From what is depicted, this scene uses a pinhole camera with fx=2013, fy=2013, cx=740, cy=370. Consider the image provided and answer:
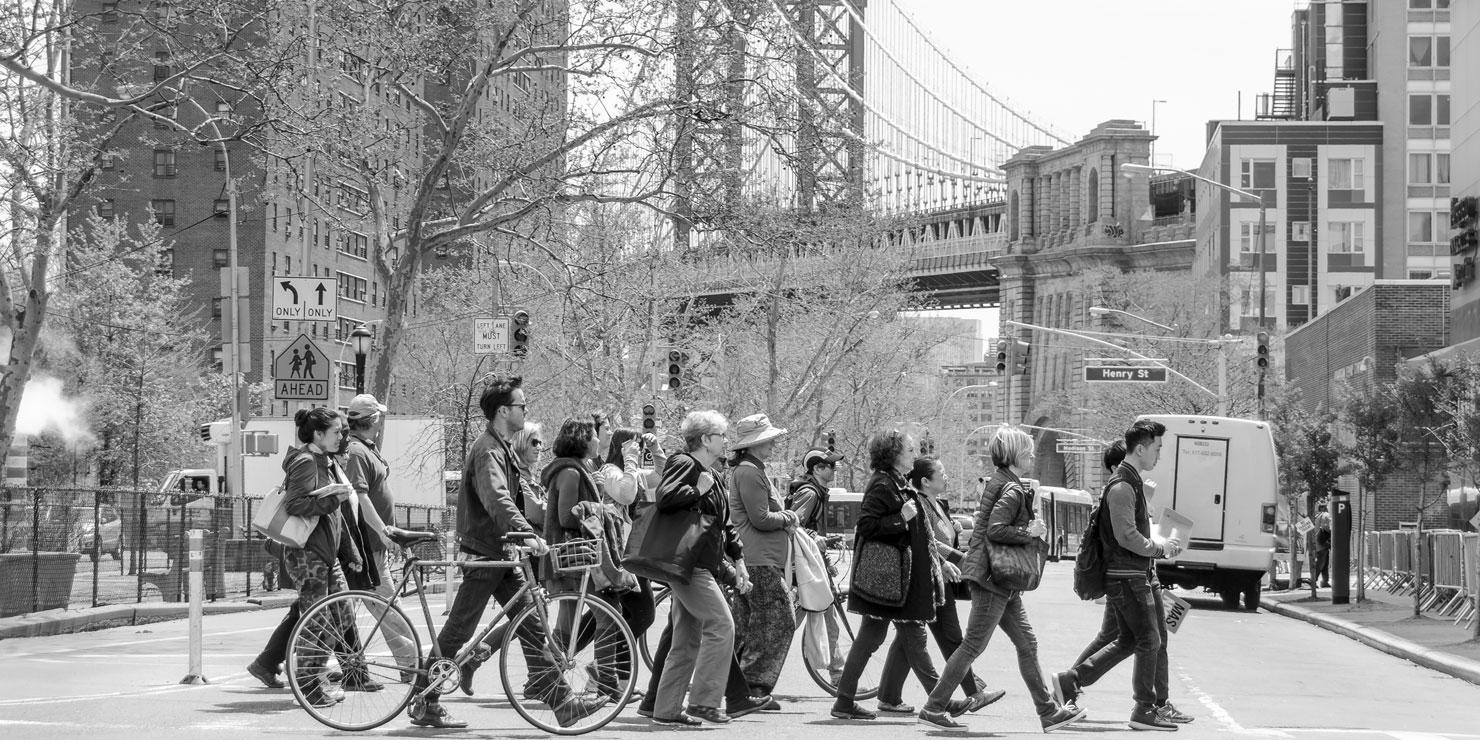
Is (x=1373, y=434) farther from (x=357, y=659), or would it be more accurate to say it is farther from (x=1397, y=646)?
(x=357, y=659)

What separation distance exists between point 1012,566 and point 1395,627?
15.3 metres

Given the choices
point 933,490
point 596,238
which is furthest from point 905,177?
point 933,490

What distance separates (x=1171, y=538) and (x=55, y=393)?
168ft

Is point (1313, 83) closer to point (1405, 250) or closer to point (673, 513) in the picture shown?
point (1405, 250)

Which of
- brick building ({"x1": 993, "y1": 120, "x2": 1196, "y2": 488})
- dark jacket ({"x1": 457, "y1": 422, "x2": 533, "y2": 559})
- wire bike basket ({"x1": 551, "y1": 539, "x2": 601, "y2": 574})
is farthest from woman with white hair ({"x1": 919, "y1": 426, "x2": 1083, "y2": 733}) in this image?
brick building ({"x1": 993, "y1": 120, "x2": 1196, "y2": 488})

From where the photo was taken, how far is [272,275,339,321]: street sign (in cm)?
2125

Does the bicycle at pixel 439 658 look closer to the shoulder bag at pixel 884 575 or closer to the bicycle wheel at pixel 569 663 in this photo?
the bicycle wheel at pixel 569 663

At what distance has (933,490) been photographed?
12438mm

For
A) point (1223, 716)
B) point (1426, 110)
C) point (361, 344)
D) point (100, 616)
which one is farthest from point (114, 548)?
point (1426, 110)

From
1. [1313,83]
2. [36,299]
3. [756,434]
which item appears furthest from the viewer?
[1313,83]

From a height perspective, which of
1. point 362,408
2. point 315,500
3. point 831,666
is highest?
point 362,408

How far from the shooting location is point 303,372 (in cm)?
2147

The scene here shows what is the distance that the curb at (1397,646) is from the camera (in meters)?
18.4

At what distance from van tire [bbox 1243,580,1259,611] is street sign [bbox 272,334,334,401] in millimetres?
15518
